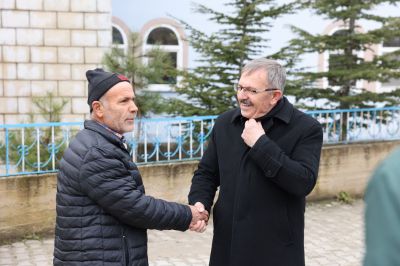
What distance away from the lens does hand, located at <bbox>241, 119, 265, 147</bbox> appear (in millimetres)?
2660

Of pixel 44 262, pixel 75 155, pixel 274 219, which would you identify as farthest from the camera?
pixel 44 262

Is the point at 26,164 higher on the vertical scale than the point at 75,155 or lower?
lower

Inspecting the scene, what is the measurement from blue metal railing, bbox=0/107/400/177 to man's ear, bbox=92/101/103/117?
3.40 metres

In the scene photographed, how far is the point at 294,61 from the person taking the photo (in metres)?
8.30

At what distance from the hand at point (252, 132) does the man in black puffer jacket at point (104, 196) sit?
49cm

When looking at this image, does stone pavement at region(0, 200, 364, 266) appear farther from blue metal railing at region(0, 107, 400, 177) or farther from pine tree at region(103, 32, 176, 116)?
pine tree at region(103, 32, 176, 116)

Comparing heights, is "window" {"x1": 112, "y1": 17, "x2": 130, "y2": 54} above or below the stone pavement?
above

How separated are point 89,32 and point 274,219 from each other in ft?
20.8

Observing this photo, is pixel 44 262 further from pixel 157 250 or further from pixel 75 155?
pixel 75 155

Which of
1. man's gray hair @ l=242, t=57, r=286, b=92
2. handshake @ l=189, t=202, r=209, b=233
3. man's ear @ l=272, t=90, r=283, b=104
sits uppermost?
man's gray hair @ l=242, t=57, r=286, b=92

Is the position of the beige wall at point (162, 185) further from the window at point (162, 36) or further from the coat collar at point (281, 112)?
the window at point (162, 36)

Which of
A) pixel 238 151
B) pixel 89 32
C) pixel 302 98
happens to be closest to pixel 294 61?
pixel 302 98

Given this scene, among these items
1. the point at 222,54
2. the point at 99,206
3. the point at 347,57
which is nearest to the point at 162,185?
the point at 222,54

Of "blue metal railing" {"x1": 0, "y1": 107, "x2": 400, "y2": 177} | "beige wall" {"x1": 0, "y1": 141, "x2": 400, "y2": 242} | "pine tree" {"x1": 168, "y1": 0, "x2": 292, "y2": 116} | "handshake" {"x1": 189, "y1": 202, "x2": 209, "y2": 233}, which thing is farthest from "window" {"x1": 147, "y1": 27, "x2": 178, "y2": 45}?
"handshake" {"x1": 189, "y1": 202, "x2": 209, "y2": 233}
